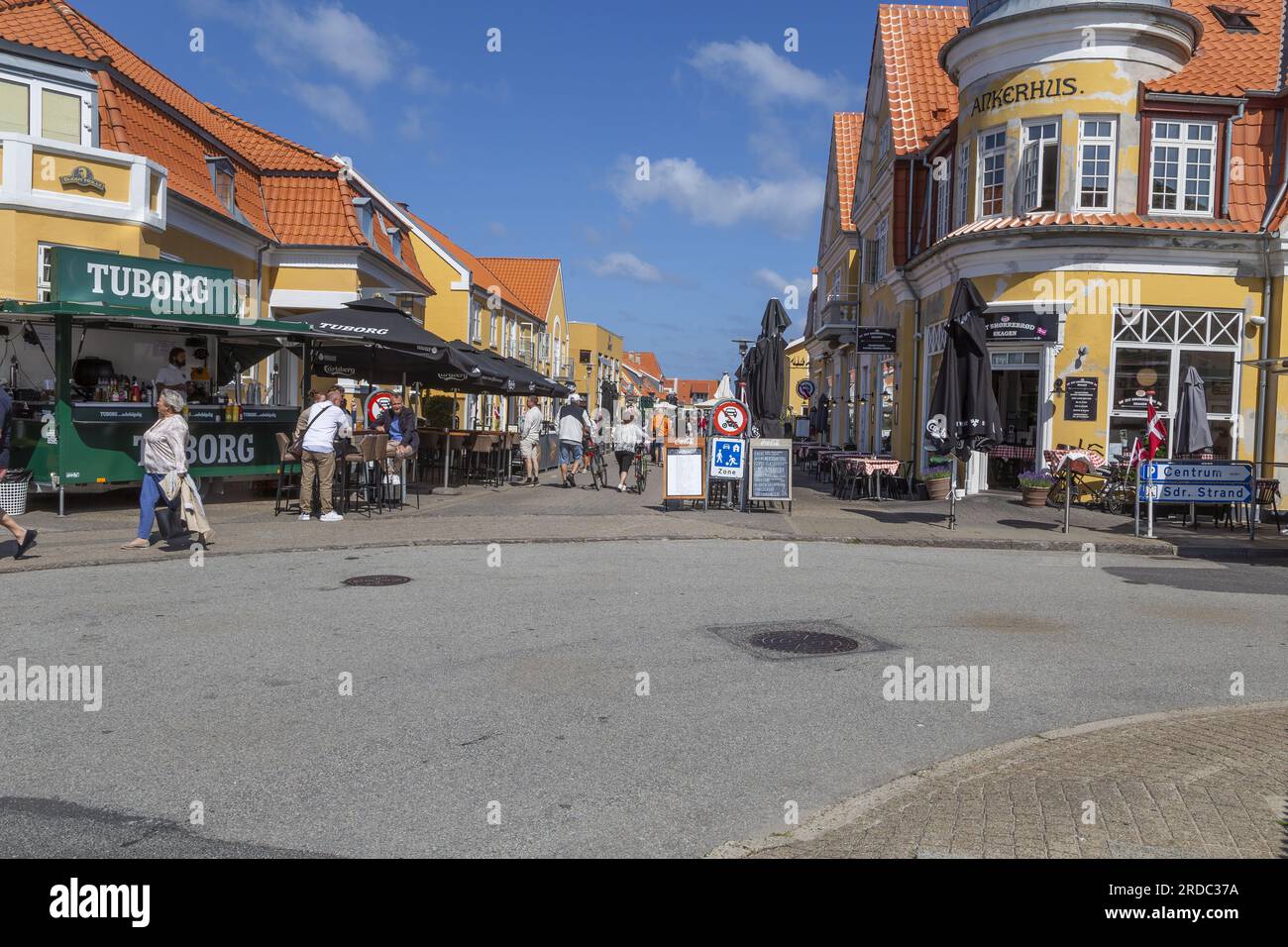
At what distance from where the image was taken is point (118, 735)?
17.5 ft

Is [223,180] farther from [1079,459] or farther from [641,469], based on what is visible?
[1079,459]

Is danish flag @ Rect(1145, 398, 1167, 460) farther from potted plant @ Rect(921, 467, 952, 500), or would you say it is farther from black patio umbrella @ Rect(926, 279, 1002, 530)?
potted plant @ Rect(921, 467, 952, 500)

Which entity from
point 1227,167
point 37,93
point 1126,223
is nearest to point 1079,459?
point 1126,223

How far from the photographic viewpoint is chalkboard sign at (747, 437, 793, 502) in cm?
1739

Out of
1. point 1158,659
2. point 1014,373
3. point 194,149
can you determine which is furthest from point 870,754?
point 194,149

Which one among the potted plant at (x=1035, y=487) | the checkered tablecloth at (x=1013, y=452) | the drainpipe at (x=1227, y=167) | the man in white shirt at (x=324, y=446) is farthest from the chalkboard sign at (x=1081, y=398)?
the man in white shirt at (x=324, y=446)

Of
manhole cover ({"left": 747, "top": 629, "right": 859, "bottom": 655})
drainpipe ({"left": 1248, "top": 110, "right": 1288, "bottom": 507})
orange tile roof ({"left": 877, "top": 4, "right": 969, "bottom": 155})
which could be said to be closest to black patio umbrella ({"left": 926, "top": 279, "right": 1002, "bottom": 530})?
drainpipe ({"left": 1248, "top": 110, "right": 1288, "bottom": 507})

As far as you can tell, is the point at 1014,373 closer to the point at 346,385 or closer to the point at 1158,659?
the point at 1158,659

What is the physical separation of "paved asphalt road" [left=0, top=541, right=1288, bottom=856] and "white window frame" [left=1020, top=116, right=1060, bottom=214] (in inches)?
433

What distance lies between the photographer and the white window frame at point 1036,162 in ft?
65.5

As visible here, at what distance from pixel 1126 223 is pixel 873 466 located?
646 cm

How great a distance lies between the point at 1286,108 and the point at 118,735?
22.7 metres

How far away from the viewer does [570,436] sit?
24281 mm
